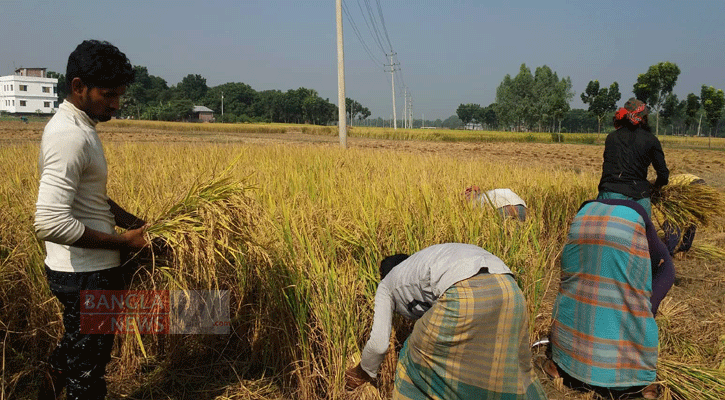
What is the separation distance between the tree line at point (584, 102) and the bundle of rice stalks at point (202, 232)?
39.1 feet

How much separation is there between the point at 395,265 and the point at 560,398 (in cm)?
119

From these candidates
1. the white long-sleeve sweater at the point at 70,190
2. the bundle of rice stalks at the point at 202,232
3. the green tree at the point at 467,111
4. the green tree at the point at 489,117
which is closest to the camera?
the white long-sleeve sweater at the point at 70,190

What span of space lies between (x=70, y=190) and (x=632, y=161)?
3428 mm

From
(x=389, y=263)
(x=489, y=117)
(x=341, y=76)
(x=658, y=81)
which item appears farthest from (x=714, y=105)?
(x=489, y=117)

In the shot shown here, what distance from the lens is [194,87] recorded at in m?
98.4

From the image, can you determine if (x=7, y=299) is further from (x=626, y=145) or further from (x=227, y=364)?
(x=626, y=145)

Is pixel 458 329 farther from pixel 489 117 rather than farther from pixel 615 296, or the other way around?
pixel 489 117

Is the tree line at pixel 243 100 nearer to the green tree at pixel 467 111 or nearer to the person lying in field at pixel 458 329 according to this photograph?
the green tree at pixel 467 111

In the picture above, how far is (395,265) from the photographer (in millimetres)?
1970

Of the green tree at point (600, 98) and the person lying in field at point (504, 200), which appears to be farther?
the green tree at point (600, 98)

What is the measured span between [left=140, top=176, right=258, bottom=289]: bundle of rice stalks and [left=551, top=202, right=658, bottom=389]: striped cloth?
1.61 meters

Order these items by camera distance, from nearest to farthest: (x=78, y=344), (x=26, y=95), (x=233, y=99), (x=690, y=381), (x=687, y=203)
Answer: (x=78, y=344) < (x=690, y=381) < (x=687, y=203) < (x=26, y=95) < (x=233, y=99)

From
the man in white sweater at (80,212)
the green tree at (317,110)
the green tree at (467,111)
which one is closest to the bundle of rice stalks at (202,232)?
the man in white sweater at (80,212)

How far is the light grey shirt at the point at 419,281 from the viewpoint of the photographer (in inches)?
65.6
